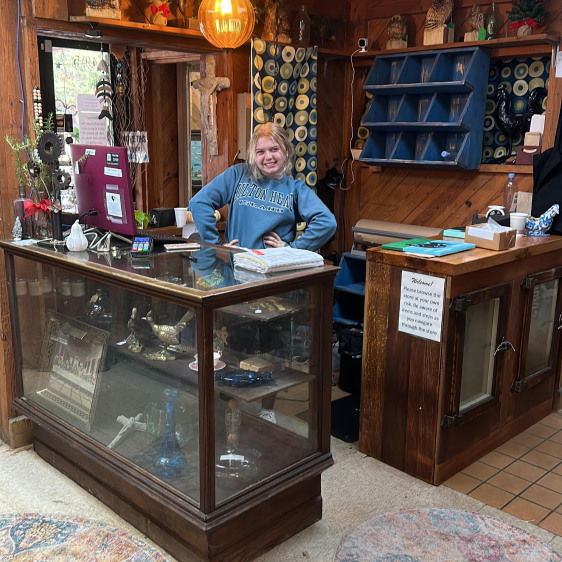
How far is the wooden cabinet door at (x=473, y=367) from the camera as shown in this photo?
9.56 feet

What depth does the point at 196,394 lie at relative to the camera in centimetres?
223

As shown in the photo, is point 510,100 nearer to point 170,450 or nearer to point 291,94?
point 291,94

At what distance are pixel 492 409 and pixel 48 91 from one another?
3303mm

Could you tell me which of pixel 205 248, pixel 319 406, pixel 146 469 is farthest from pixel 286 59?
pixel 146 469

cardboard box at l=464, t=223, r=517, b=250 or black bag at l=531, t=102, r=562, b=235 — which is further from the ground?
black bag at l=531, t=102, r=562, b=235

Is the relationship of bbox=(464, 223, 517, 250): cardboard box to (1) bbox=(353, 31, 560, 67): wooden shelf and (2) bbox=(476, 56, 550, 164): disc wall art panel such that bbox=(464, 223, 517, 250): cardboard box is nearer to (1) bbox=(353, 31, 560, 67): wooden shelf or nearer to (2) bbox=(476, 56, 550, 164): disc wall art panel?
(2) bbox=(476, 56, 550, 164): disc wall art panel

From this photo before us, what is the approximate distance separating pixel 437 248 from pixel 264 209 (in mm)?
915

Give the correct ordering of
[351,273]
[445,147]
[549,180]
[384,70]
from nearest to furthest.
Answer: [549,180], [445,147], [384,70], [351,273]

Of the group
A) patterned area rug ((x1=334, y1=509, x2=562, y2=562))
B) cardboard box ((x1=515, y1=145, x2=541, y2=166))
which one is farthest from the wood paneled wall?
patterned area rug ((x1=334, y1=509, x2=562, y2=562))

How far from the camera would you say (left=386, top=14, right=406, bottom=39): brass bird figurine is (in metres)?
4.46

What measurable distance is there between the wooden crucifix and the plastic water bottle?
76.6 inches

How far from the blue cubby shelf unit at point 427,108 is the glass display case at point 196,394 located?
2.08 meters

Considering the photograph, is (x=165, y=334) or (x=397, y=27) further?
(x=397, y=27)

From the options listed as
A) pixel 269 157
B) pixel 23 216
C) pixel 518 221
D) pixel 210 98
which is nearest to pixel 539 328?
pixel 518 221
